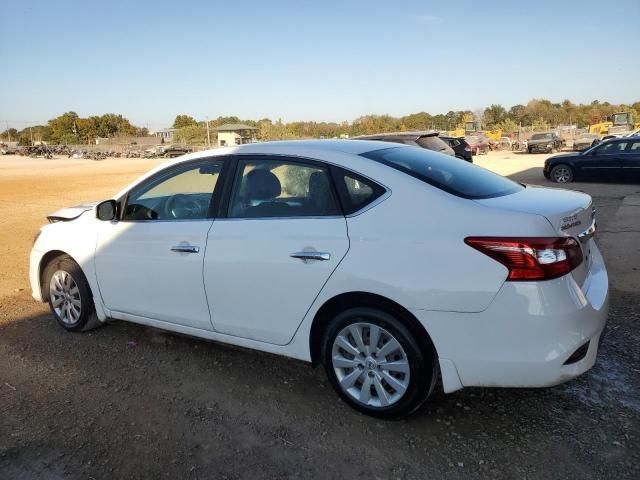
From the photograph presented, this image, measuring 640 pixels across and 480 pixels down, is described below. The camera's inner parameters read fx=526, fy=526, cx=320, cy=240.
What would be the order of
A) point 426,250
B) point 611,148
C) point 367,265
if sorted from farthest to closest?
point 611,148, point 367,265, point 426,250

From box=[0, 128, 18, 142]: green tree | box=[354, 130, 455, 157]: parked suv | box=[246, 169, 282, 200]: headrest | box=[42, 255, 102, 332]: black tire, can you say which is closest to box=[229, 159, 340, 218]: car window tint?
box=[246, 169, 282, 200]: headrest

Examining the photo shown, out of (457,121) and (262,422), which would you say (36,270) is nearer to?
(262,422)

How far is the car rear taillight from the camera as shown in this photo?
Answer: 254 cm

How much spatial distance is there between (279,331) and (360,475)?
1.01m

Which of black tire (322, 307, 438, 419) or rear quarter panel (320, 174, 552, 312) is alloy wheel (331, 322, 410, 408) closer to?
black tire (322, 307, 438, 419)

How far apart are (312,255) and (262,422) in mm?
1049

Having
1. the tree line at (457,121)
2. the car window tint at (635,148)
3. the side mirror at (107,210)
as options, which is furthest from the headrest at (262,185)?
the tree line at (457,121)

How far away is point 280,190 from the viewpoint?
345cm

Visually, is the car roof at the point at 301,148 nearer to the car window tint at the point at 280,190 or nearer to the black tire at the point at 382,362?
the car window tint at the point at 280,190

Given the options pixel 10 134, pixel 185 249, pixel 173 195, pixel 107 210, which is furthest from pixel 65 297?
pixel 10 134

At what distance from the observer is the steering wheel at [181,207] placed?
3.77 m

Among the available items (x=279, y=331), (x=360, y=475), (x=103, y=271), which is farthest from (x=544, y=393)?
(x=103, y=271)

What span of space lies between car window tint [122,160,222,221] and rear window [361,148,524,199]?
4.18ft

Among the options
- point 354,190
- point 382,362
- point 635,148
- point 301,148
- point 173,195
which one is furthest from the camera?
point 635,148
